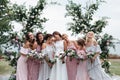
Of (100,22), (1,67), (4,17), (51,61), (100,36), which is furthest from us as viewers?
(1,67)

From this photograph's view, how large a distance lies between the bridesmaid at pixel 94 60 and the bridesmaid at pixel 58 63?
2.19ft

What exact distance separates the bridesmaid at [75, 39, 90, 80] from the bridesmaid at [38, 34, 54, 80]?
2.47 ft

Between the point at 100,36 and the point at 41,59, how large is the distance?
15.4ft

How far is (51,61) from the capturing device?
12.6 metres

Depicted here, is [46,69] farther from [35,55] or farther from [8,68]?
[8,68]

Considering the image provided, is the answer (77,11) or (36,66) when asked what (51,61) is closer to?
(36,66)

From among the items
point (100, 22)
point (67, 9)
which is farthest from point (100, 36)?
point (67, 9)

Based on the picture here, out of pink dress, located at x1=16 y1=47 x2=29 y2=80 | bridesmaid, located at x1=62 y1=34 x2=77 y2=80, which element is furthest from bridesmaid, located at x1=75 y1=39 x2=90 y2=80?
pink dress, located at x1=16 y1=47 x2=29 y2=80

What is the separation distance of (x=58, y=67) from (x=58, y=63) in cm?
11

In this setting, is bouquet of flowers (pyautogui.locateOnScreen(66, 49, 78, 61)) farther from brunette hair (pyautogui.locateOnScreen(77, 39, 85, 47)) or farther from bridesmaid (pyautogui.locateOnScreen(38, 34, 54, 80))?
bridesmaid (pyautogui.locateOnScreen(38, 34, 54, 80))

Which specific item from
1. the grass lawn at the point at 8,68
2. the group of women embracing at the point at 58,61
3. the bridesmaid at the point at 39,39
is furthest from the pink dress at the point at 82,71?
the grass lawn at the point at 8,68

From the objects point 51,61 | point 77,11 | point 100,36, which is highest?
point 77,11

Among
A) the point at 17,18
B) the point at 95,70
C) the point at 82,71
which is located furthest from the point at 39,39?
the point at 17,18

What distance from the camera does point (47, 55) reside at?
1264cm
